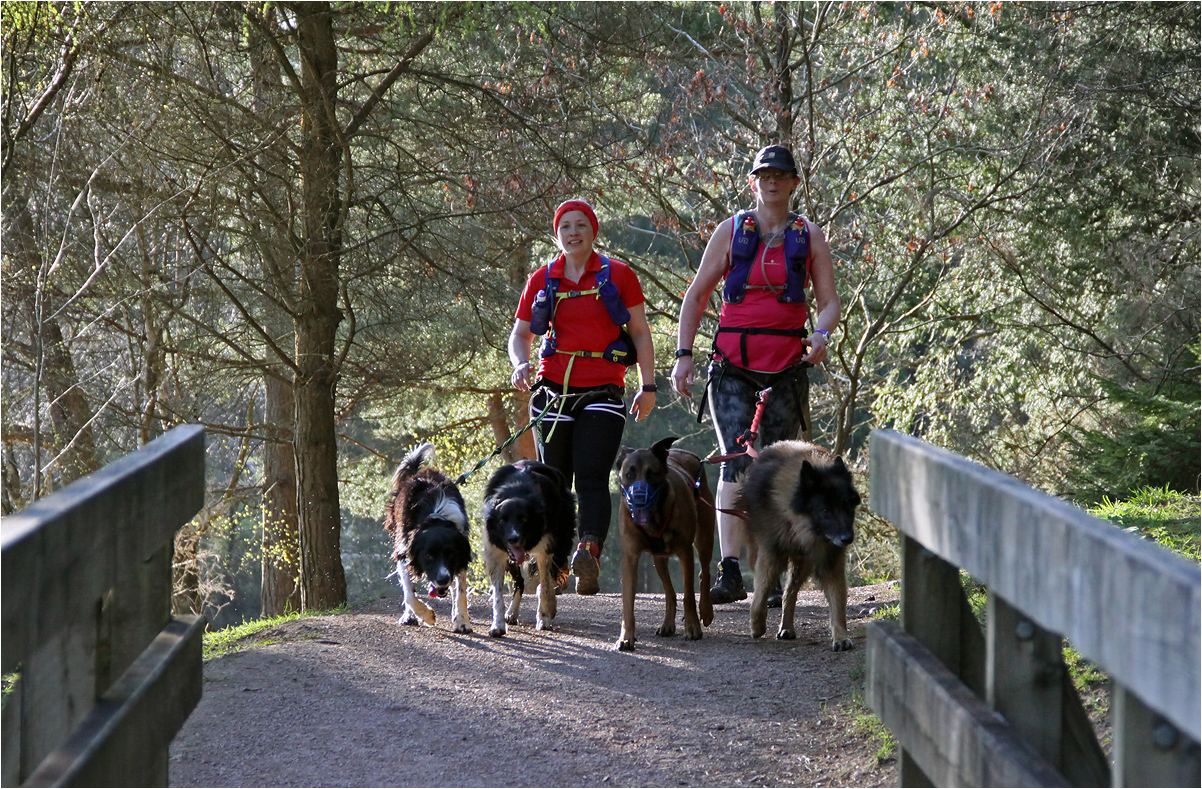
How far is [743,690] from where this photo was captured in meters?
5.23

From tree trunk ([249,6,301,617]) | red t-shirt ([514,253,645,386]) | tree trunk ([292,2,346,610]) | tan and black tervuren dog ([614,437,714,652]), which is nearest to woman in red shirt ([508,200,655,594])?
red t-shirt ([514,253,645,386])

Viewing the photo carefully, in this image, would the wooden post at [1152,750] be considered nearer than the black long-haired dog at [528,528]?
Yes

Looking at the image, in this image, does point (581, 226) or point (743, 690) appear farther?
point (581, 226)

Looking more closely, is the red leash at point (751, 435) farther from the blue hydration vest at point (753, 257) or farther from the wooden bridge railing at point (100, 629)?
the wooden bridge railing at point (100, 629)

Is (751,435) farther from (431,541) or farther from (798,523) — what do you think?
(431,541)

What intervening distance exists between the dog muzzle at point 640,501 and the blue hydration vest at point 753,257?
1.27 metres

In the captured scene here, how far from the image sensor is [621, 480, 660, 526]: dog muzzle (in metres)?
6.16

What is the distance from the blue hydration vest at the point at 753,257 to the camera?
21.5ft

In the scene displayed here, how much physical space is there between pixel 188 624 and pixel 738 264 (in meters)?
4.37

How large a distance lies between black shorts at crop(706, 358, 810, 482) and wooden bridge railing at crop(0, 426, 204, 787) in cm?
429

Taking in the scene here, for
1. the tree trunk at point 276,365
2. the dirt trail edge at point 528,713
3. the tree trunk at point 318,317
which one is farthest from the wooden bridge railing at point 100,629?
the tree trunk at point 318,317

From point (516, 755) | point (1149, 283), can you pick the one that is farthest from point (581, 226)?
point (1149, 283)

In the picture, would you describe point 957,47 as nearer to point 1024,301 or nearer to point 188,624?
point 1024,301

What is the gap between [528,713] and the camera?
4.96 m
